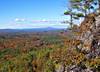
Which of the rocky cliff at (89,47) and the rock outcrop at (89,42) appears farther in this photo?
the rock outcrop at (89,42)

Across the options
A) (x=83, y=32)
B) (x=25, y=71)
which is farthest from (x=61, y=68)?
(x=25, y=71)

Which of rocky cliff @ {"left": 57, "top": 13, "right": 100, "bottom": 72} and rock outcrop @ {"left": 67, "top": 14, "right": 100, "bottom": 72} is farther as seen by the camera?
rock outcrop @ {"left": 67, "top": 14, "right": 100, "bottom": 72}

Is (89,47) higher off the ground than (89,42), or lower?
lower

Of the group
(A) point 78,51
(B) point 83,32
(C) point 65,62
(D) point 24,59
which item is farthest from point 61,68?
(D) point 24,59

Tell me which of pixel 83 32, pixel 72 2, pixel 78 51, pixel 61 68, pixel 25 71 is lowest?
pixel 25 71

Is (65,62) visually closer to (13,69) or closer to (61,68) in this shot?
(61,68)

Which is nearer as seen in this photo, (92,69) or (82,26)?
(92,69)

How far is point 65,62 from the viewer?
98.2ft

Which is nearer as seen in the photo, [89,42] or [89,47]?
[89,47]

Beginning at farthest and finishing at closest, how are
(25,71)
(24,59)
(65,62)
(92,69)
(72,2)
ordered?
(24,59)
(25,71)
(72,2)
(65,62)
(92,69)

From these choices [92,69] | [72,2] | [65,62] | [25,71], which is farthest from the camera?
[25,71]

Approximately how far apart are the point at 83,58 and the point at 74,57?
1081 millimetres

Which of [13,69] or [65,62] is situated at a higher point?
[65,62]

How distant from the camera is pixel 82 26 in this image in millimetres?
31812
